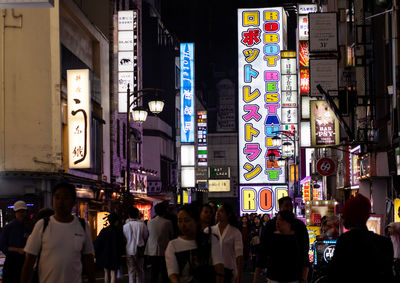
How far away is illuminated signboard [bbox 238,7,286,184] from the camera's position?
205 ft

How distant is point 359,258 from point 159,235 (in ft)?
30.6

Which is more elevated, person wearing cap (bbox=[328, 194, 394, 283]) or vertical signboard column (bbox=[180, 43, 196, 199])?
vertical signboard column (bbox=[180, 43, 196, 199])

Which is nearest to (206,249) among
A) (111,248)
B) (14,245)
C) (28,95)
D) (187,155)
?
(14,245)

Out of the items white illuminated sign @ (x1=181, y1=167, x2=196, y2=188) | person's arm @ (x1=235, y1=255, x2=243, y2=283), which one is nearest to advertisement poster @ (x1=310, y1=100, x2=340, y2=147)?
person's arm @ (x1=235, y1=255, x2=243, y2=283)

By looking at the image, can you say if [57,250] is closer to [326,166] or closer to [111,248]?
[111,248]

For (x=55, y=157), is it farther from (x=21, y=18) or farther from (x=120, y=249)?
(x=120, y=249)

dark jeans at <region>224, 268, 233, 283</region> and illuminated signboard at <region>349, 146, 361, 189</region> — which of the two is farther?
illuminated signboard at <region>349, 146, 361, 189</region>

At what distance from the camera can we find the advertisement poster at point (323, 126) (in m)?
26.8

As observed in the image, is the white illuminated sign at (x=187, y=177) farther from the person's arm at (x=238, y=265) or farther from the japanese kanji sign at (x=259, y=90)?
the person's arm at (x=238, y=265)

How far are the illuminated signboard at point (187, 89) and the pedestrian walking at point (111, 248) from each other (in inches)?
1962

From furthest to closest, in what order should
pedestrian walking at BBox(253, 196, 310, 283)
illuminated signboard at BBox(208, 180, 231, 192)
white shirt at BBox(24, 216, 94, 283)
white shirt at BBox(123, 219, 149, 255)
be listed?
illuminated signboard at BBox(208, 180, 231, 192) → white shirt at BBox(123, 219, 149, 255) → pedestrian walking at BBox(253, 196, 310, 283) → white shirt at BBox(24, 216, 94, 283)

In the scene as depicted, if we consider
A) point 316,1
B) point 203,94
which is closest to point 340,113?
point 316,1

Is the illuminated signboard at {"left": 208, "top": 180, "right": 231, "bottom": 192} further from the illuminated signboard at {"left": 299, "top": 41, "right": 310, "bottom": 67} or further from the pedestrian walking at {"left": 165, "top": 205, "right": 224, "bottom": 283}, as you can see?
the pedestrian walking at {"left": 165, "top": 205, "right": 224, "bottom": 283}

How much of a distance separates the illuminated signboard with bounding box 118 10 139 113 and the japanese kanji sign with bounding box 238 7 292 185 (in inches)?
1000
